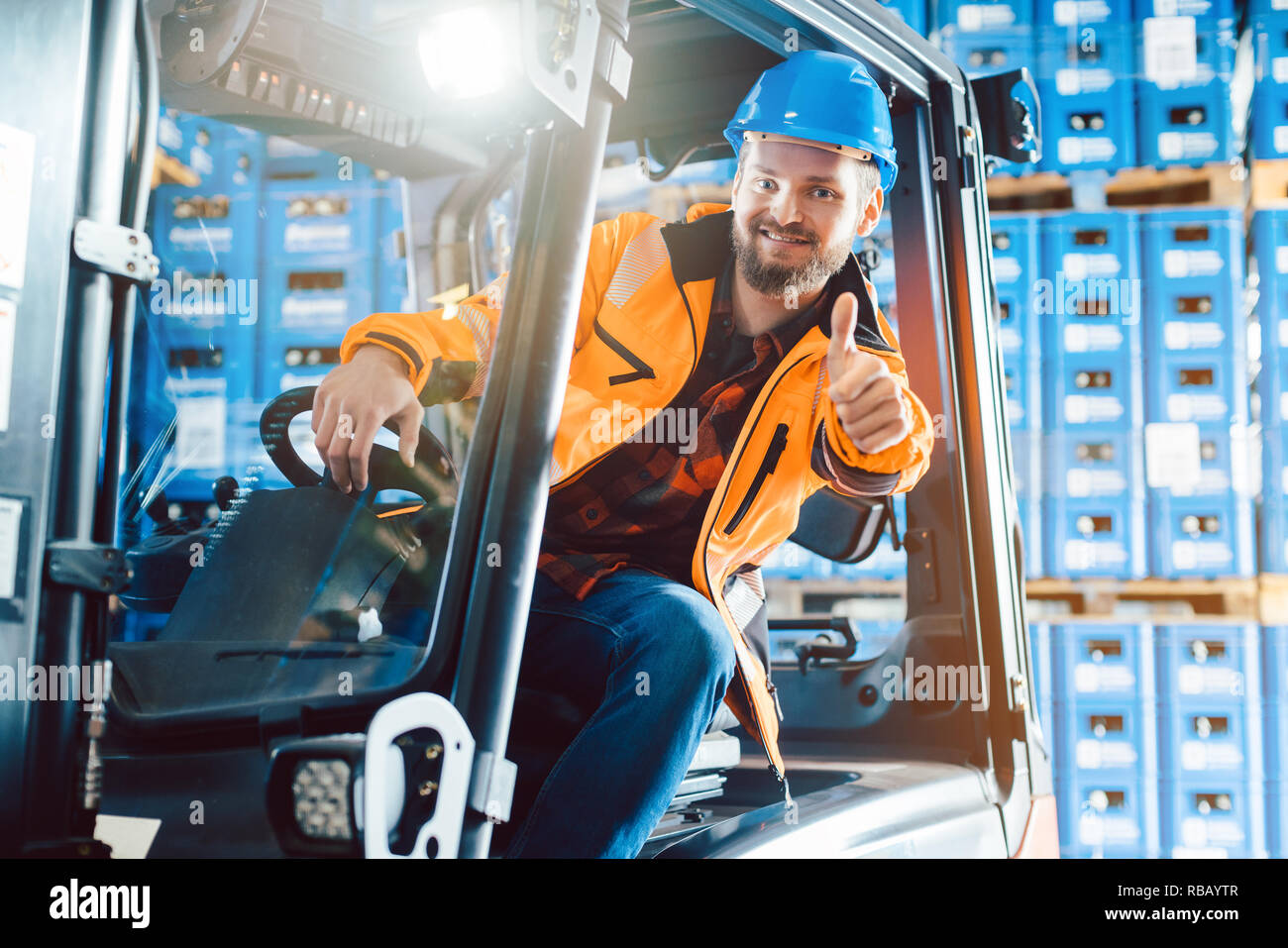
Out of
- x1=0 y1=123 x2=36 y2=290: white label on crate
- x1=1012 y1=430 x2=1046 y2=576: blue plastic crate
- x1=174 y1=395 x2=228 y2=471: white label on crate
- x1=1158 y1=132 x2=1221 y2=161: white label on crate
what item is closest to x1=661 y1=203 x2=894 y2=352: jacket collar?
x1=174 y1=395 x2=228 y2=471: white label on crate

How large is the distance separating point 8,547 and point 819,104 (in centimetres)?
137

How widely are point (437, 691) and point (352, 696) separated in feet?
0.32

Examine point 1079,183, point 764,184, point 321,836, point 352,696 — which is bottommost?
point 321,836

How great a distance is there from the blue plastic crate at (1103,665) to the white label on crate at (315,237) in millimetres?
2517

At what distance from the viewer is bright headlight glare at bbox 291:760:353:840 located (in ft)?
3.48

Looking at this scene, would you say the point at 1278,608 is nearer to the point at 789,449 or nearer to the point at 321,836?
the point at 789,449

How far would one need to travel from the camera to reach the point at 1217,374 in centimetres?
346

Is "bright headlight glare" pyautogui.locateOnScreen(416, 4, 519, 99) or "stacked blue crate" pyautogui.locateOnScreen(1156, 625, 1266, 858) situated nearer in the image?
"bright headlight glare" pyautogui.locateOnScreen(416, 4, 519, 99)

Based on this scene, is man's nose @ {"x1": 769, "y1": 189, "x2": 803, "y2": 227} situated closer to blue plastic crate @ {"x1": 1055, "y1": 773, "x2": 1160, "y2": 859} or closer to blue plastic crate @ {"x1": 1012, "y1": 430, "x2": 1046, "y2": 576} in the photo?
blue plastic crate @ {"x1": 1012, "y1": 430, "x2": 1046, "y2": 576}

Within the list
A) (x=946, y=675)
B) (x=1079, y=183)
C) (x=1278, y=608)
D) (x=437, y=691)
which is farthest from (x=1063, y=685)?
(x=437, y=691)

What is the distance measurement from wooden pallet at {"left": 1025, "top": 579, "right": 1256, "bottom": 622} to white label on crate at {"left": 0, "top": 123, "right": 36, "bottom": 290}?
3.25 metres

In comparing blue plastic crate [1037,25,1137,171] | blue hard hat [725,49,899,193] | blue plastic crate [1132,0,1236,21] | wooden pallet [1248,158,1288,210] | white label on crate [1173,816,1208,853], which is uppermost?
blue plastic crate [1132,0,1236,21]

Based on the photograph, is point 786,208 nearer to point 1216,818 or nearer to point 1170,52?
point 1170,52
